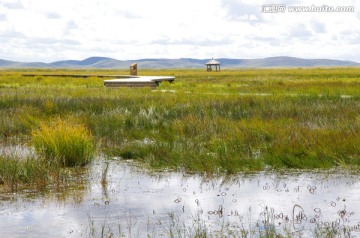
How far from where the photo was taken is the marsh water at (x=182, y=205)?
284 inches

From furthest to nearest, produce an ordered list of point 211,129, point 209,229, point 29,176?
point 211,129
point 29,176
point 209,229

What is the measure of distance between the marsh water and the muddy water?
11mm

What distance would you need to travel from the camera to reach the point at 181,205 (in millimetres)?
8406

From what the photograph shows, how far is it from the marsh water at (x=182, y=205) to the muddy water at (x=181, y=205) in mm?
11

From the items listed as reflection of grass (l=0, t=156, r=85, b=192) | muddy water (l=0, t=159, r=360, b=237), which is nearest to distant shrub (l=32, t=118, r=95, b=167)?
muddy water (l=0, t=159, r=360, b=237)

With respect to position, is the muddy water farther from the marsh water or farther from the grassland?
the grassland

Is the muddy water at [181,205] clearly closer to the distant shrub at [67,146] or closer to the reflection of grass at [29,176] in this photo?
the reflection of grass at [29,176]

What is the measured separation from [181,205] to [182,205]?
15 millimetres

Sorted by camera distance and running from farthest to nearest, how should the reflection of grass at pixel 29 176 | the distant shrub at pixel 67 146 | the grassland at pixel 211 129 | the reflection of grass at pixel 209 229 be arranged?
1. the grassland at pixel 211 129
2. the distant shrub at pixel 67 146
3. the reflection of grass at pixel 29 176
4. the reflection of grass at pixel 209 229

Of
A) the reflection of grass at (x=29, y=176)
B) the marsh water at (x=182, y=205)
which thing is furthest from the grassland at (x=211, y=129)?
the reflection of grass at (x=29, y=176)

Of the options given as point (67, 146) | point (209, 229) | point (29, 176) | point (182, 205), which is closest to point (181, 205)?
point (182, 205)

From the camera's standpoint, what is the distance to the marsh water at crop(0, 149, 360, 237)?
23.7 ft

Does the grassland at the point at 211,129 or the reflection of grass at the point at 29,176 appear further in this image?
the grassland at the point at 211,129

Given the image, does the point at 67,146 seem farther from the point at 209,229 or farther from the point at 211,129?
the point at 209,229
